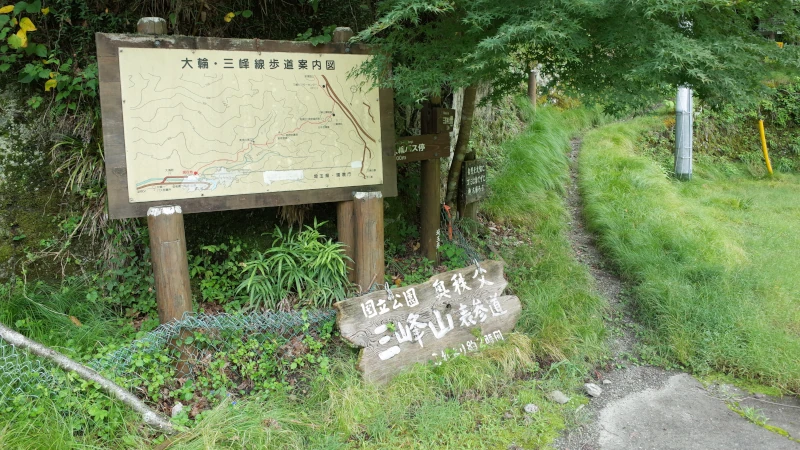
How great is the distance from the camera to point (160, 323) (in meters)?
4.05

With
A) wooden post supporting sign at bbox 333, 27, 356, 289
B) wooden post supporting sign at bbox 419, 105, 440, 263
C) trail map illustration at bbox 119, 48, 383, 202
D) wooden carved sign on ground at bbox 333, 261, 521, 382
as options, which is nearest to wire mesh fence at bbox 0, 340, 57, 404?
trail map illustration at bbox 119, 48, 383, 202

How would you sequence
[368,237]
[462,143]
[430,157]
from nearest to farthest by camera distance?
[368,237] < [430,157] < [462,143]

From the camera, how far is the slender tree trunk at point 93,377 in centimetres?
328

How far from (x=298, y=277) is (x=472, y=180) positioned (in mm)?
2288

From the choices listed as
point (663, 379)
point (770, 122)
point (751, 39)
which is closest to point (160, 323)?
point (663, 379)

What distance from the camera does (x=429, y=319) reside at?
4.34m

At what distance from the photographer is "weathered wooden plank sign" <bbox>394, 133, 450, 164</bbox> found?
16.5ft

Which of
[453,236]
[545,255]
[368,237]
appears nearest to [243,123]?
[368,237]

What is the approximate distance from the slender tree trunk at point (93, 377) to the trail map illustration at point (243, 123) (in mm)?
1060

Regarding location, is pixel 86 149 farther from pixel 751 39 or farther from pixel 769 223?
pixel 769 223

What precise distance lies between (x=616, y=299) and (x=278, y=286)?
10.9ft

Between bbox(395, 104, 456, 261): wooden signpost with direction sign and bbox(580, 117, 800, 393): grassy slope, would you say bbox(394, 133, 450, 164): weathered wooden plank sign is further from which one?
bbox(580, 117, 800, 393): grassy slope

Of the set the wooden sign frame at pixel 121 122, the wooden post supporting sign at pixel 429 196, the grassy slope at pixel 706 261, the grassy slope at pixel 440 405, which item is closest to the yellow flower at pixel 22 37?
the wooden sign frame at pixel 121 122

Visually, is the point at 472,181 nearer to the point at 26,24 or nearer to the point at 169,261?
the point at 169,261
